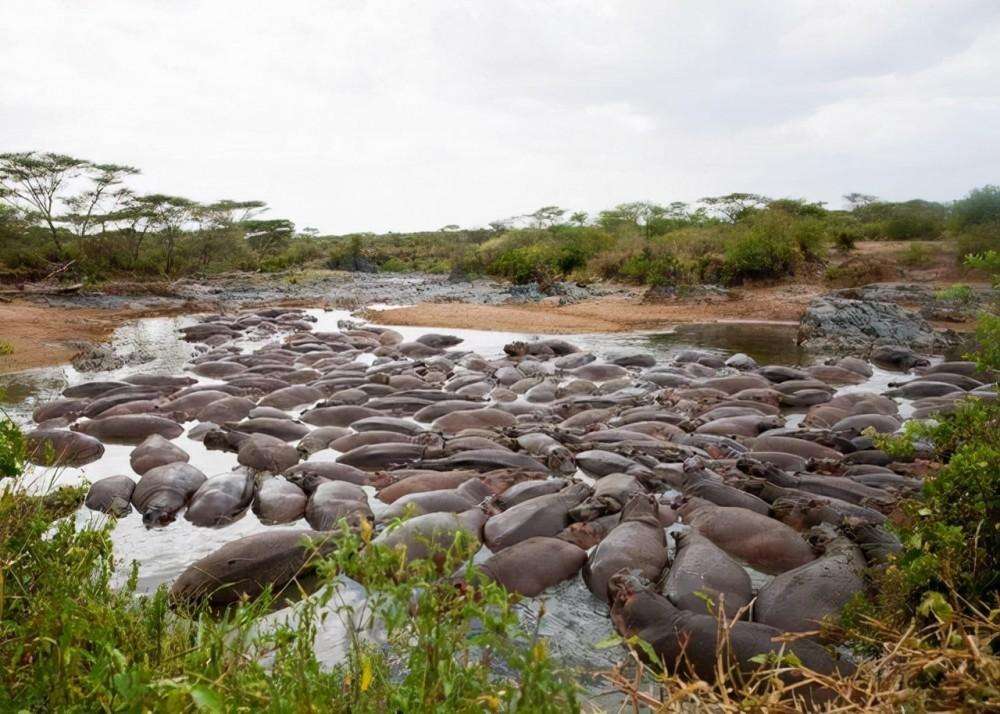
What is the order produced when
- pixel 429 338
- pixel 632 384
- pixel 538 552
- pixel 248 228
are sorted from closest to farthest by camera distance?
pixel 538 552
pixel 632 384
pixel 429 338
pixel 248 228

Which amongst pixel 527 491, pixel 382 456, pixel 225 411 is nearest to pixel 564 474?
pixel 527 491

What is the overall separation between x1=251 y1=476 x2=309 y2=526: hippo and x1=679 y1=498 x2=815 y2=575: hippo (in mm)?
3578

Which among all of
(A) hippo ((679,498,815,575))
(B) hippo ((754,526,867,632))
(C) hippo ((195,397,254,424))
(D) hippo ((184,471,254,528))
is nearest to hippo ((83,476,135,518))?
(D) hippo ((184,471,254,528))

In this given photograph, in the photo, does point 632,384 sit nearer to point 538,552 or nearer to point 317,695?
point 538,552

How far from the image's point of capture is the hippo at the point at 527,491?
6582mm

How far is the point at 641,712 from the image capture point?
395 centimetres

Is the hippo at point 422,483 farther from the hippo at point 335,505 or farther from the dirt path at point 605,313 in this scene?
the dirt path at point 605,313

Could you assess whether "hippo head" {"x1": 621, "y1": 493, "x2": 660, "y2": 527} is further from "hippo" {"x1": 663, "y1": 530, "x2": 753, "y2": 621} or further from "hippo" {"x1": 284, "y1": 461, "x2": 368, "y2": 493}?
"hippo" {"x1": 284, "y1": 461, "x2": 368, "y2": 493}

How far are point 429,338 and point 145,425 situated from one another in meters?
9.48

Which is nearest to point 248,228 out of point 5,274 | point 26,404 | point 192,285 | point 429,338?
point 192,285

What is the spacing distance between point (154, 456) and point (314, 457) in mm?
1715

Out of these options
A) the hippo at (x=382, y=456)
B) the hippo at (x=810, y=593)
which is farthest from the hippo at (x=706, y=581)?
the hippo at (x=382, y=456)

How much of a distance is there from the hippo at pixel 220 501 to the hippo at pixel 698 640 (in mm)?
3786

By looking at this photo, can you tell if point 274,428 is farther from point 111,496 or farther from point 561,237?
point 561,237
